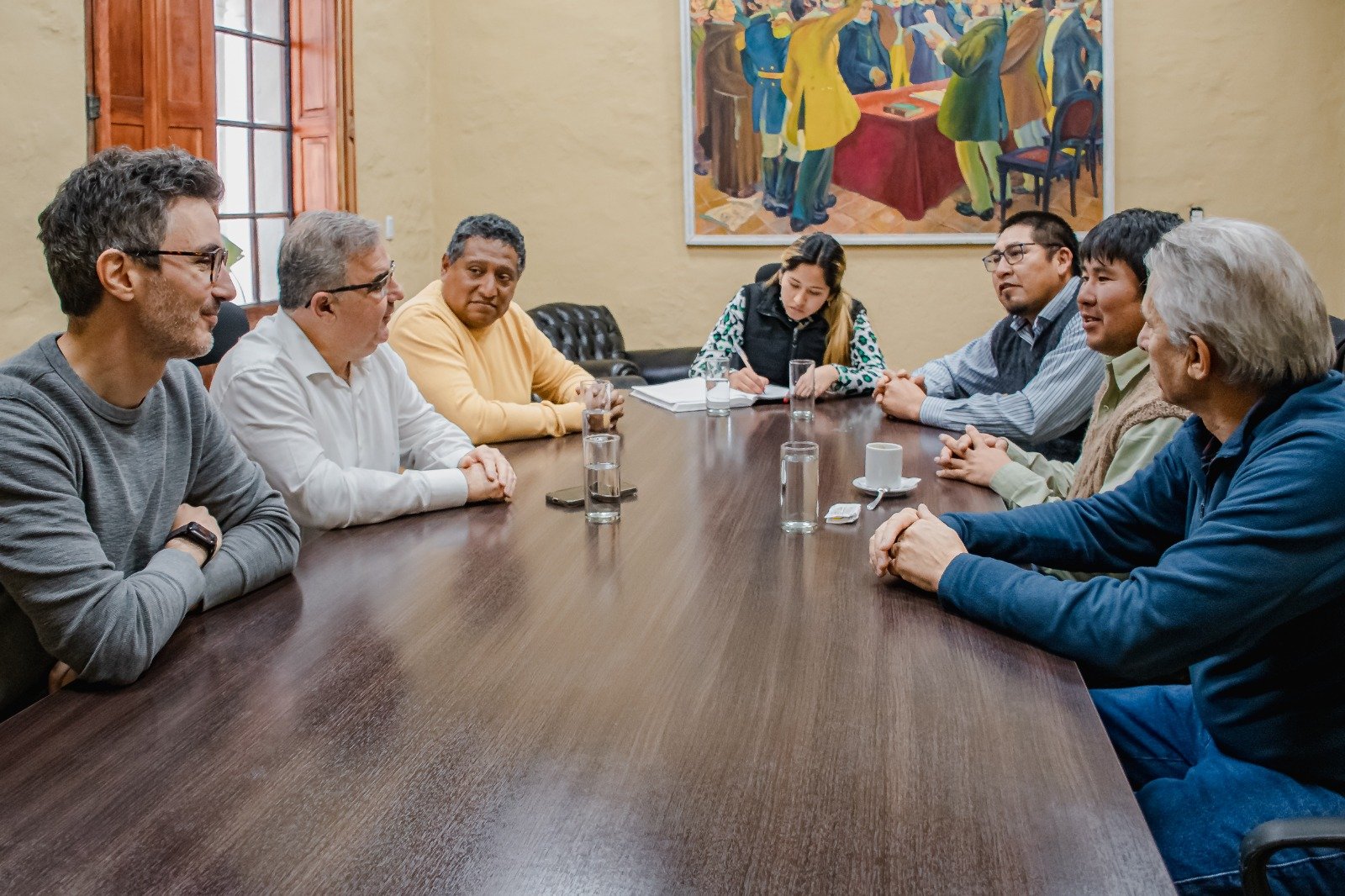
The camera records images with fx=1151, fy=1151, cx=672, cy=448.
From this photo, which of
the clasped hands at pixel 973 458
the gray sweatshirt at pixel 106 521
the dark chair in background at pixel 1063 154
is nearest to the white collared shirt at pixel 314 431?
the gray sweatshirt at pixel 106 521

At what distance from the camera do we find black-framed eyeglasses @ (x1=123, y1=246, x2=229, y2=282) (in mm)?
1672

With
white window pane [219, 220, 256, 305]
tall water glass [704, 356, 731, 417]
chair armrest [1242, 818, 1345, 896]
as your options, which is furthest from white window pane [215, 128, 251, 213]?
chair armrest [1242, 818, 1345, 896]

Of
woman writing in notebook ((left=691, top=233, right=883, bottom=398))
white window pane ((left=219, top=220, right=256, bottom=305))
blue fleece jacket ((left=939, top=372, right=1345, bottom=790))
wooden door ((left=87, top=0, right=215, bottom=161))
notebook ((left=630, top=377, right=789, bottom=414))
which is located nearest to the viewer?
blue fleece jacket ((left=939, top=372, right=1345, bottom=790))

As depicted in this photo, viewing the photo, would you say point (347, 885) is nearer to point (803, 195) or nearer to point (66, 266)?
point (66, 266)

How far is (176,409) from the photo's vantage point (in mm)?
1812

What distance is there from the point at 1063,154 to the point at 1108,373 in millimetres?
3981

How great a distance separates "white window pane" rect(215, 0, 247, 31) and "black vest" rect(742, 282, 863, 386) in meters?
2.55

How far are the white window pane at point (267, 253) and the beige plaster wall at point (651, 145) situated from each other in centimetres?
51

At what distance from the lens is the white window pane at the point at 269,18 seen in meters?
5.19

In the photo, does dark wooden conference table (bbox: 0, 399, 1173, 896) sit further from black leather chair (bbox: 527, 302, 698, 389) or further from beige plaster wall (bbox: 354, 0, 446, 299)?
beige plaster wall (bbox: 354, 0, 446, 299)

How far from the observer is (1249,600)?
1.45m

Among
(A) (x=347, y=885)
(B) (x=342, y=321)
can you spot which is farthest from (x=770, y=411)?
(A) (x=347, y=885)

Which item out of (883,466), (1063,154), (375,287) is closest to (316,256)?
(375,287)

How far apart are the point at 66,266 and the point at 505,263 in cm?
168
